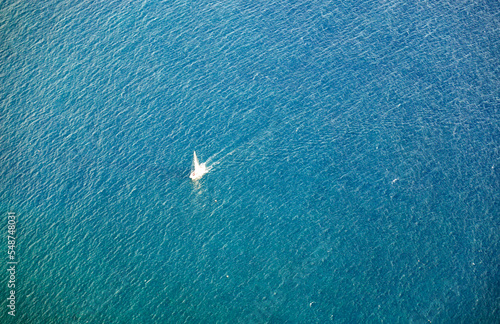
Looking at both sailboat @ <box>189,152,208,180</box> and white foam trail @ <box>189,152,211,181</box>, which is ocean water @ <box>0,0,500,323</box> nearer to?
white foam trail @ <box>189,152,211,181</box>

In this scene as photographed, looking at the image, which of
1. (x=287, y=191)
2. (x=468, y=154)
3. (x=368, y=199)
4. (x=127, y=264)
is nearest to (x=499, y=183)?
(x=468, y=154)

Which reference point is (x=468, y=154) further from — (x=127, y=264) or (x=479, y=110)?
(x=127, y=264)

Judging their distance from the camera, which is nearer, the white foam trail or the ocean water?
the ocean water

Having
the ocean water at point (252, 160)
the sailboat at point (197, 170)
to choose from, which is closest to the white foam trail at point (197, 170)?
the sailboat at point (197, 170)

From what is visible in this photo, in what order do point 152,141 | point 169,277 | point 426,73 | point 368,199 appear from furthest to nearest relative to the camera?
point 426,73
point 152,141
point 368,199
point 169,277

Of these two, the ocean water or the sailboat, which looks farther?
the sailboat

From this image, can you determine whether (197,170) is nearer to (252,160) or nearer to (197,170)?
(197,170)

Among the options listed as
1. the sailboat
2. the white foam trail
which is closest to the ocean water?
the white foam trail
